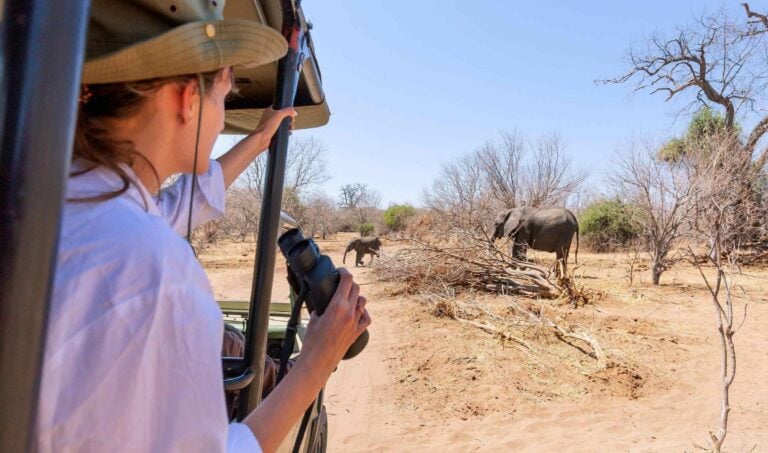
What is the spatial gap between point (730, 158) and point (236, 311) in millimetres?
9488

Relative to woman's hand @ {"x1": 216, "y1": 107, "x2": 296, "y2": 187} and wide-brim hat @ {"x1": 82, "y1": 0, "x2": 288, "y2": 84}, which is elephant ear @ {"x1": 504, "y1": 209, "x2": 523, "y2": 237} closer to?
woman's hand @ {"x1": 216, "y1": 107, "x2": 296, "y2": 187}

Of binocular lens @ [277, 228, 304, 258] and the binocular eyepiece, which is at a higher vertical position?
binocular lens @ [277, 228, 304, 258]

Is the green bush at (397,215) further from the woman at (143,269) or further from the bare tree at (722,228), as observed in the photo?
the woman at (143,269)

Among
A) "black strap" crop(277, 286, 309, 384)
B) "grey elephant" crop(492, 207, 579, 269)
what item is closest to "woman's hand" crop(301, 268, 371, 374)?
"black strap" crop(277, 286, 309, 384)

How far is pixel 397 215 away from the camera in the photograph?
3728cm

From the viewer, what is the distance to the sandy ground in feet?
13.8

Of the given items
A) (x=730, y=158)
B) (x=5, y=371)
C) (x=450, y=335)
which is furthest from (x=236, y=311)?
(x=730, y=158)

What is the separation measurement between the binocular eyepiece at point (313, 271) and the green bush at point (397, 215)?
32975 mm

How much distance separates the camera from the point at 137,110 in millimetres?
780

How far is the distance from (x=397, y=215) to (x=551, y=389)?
32174 mm

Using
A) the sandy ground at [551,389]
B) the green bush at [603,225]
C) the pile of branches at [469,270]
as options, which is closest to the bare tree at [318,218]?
the green bush at [603,225]

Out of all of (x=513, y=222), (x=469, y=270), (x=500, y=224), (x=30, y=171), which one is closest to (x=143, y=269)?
(x=30, y=171)

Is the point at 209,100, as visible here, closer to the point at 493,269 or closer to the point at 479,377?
the point at 479,377

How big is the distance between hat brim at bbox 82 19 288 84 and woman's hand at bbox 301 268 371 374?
443mm
